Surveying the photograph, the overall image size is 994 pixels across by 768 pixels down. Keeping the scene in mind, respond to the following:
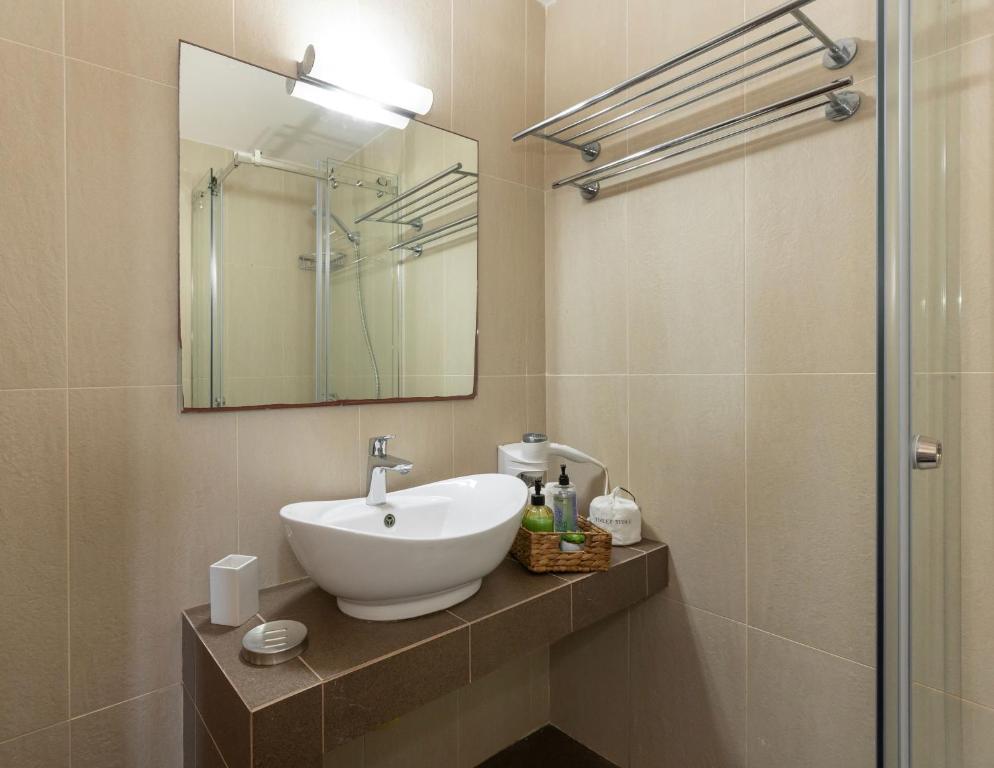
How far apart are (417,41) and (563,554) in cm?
135

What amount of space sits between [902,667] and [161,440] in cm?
120

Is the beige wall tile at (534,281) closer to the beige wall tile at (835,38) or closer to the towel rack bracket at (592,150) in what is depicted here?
the towel rack bracket at (592,150)

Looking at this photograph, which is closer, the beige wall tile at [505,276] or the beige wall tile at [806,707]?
the beige wall tile at [806,707]

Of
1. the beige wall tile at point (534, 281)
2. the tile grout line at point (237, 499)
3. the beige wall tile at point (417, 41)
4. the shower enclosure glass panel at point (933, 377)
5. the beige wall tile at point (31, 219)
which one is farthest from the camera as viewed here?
the beige wall tile at point (534, 281)

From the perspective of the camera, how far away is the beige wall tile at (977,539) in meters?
0.72

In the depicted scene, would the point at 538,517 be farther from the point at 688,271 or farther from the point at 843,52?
the point at 843,52

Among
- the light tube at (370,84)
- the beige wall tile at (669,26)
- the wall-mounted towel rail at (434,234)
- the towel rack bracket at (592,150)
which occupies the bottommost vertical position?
the wall-mounted towel rail at (434,234)

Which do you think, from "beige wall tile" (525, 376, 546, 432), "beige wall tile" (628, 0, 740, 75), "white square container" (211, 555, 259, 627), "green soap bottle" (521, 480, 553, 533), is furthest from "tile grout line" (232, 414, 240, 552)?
"beige wall tile" (628, 0, 740, 75)

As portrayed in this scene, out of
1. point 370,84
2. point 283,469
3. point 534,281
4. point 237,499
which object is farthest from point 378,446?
point 370,84

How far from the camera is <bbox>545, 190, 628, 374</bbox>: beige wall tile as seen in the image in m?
1.56

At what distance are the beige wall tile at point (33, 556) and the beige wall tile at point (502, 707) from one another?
37.8 inches

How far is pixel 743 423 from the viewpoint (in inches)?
51.2

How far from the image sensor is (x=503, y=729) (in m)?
1.66

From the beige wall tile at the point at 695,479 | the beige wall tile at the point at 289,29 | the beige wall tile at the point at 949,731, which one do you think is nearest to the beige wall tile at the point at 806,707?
the beige wall tile at the point at 695,479
